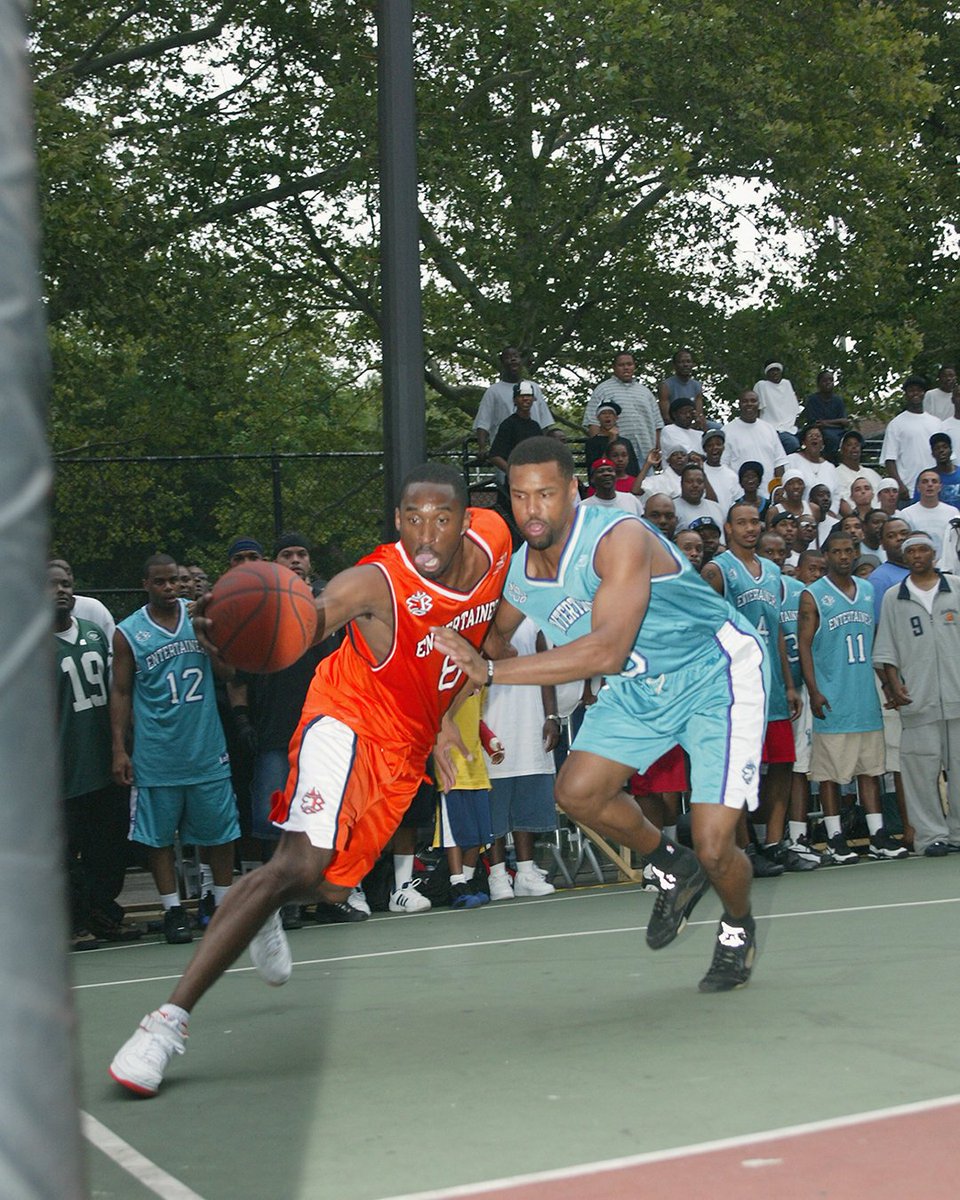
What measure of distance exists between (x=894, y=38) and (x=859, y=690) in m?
11.7

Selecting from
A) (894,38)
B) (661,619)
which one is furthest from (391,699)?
(894,38)

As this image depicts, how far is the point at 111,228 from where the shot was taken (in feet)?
52.0

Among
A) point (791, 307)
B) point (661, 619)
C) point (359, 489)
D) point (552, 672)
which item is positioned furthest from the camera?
point (791, 307)

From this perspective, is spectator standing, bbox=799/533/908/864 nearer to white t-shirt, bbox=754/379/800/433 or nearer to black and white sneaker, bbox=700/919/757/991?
white t-shirt, bbox=754/379/800/433

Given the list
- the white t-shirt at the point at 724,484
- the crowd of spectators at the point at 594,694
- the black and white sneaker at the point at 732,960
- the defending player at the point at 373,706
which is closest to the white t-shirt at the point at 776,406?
the crowd of spectators at the point at 594,694

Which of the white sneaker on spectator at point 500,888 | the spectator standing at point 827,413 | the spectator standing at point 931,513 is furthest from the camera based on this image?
the spectator standing at point 827,413

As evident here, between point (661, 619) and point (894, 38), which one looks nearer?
point (661, 619)

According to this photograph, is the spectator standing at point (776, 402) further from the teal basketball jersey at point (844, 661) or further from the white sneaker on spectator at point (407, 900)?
the white sneaker on spectator at point (407, 900)

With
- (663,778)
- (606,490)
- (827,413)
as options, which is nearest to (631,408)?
(606,490)

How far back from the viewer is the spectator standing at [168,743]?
9672 millimetres

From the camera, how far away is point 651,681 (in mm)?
6695

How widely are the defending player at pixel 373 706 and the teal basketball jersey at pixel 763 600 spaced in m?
5.36

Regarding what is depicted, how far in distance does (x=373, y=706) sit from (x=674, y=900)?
1643 mm

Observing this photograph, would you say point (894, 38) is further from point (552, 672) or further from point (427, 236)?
point (552, 672)
